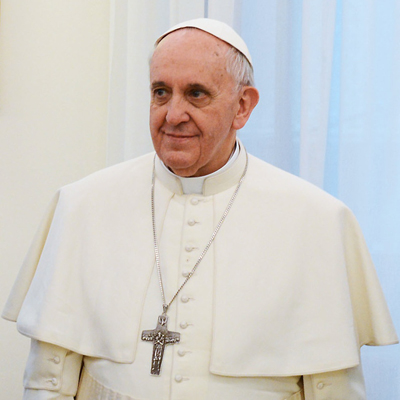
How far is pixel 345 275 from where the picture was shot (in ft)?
6.82

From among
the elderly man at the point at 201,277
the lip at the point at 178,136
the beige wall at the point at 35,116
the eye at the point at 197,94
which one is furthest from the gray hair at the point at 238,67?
the beige wall at the point at 35,116

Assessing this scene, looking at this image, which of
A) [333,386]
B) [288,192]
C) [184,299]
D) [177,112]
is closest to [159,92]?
[177,112]

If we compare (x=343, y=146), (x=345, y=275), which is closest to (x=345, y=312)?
(x=345, y=275)

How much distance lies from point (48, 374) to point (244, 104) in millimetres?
1046

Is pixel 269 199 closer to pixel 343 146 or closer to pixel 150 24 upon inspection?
pixel 343 146

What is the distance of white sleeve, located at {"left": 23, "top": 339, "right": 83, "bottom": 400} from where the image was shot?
6.73 feet

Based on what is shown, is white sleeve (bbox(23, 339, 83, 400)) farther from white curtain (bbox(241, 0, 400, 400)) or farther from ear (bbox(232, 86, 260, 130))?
white curtain (bbox(241, 0, 400, 400))

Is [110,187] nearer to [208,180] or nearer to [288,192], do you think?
[208,180]

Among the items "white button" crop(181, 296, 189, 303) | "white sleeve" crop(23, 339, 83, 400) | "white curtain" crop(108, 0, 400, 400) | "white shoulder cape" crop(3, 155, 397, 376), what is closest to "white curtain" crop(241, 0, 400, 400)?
"white curtain" crop(108, 0, 400, 400)

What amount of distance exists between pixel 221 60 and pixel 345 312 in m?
0.85

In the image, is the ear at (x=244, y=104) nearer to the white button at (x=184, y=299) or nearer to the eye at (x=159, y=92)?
the eye at (x=159, y=92)

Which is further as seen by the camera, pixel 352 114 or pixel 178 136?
pixel 352 114

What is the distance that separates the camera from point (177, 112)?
199 centimetres

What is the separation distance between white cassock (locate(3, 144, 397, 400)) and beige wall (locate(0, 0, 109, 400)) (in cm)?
98
